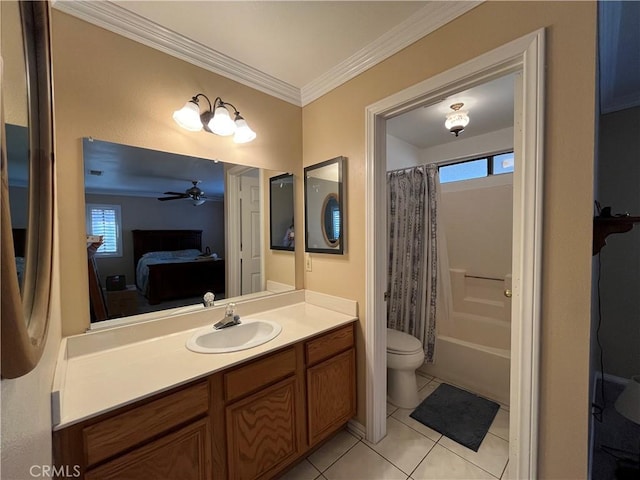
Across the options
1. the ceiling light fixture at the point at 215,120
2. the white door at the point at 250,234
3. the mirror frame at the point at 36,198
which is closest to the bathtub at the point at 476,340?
the white door at the point at 250,234

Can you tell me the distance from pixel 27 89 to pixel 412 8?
1.53 meters

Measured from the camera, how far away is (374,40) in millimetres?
1506

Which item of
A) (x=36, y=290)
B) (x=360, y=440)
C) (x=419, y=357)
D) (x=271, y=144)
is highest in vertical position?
(x=271, y=144)

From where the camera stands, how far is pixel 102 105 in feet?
4.20

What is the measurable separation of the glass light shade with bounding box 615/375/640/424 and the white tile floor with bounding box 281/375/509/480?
624 mm

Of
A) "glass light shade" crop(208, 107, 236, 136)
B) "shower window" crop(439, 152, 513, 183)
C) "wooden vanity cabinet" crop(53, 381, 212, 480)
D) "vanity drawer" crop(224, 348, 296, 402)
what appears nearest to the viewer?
"wooden vanity cabinet" crop(53, 381, 212, 480)

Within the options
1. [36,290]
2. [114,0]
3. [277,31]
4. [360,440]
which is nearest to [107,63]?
[114,0]

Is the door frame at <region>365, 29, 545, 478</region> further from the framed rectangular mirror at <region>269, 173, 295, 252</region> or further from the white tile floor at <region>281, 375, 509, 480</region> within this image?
the framed rectangular mirror at <region>269, 173, 295, 252</region>

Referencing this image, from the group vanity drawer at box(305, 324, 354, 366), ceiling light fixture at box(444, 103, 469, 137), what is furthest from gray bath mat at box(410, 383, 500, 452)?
ceiling light fixture at box(444, 103, 469, 137)

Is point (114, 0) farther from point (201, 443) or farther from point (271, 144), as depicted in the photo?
point (201, 443)

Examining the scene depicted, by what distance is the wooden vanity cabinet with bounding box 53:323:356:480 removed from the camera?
896 millimetres

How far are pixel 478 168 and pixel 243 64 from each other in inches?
107

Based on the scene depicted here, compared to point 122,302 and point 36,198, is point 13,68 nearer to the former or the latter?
point 36,198

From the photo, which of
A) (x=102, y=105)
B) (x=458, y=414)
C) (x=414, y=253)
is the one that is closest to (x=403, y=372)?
(x=458, y=414)
